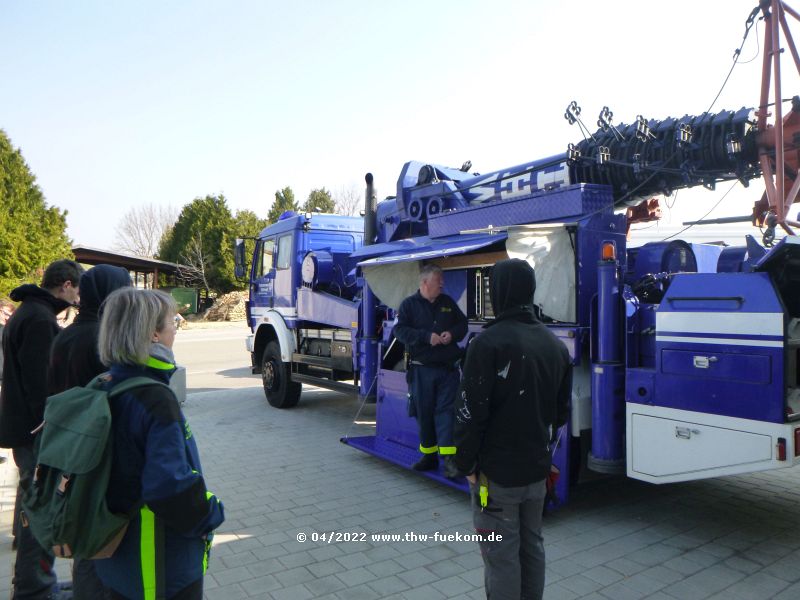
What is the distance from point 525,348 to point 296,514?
2836mm

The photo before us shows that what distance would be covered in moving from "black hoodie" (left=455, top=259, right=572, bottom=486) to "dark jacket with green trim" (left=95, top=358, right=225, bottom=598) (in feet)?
3.56

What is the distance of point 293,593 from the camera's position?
3.26 m

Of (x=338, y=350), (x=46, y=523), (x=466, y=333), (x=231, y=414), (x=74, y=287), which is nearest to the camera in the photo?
(x=46, y=523)

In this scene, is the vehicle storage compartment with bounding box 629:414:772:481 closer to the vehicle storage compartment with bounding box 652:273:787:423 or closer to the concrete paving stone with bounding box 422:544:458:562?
the vehicle storage compartment with bounding box 652:273:787:423

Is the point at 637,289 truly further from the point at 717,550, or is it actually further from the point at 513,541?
the point at 513,541

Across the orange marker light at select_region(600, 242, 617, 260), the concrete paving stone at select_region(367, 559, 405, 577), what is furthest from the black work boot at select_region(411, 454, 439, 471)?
the orange marker light at select_region(600, 242, 617, 260)

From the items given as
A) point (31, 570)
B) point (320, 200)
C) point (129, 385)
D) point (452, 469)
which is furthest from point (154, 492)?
point (320, 200)

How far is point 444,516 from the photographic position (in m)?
4.43

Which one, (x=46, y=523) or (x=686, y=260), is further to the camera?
(x=686, y=260)

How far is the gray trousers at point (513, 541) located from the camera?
245 cm

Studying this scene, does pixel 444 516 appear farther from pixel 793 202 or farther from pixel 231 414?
pixel 231 414

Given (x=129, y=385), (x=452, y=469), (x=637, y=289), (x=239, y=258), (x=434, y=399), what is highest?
(x=239, y=258)

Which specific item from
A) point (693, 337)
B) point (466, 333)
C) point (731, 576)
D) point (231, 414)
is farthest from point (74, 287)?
point (231, 414)

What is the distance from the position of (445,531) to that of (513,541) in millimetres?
1805
